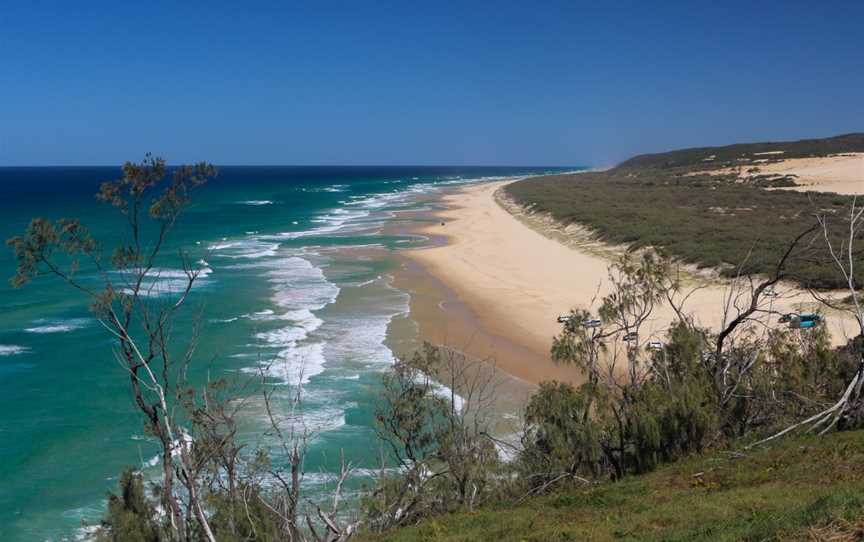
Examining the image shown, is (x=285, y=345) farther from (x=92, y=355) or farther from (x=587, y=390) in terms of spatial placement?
(x=587, y=390)

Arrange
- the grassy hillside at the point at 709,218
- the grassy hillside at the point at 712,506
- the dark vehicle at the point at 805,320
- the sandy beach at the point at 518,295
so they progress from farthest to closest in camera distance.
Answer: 1. the grassy hillside at the point at 709,218
2. the sandy beach at the point at 518,295
3. the dark vehicle at the point at 805,320
4. the grassy hillside at the point at 712,506

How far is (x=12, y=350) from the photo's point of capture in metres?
27.4

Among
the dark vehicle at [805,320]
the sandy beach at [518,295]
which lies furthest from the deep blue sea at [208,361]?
the dark vehicle at [805,320]

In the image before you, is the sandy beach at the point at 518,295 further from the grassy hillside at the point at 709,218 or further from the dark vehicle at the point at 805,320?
the grassy hillside at the point at 709,218

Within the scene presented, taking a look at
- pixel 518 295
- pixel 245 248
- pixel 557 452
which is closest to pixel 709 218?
pixel 518 295

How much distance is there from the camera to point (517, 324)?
1148 inches

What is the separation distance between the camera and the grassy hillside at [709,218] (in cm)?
3475

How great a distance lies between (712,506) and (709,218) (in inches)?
1977

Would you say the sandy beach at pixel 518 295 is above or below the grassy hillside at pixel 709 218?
below

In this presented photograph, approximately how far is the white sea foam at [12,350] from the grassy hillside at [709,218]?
2623 centimetres

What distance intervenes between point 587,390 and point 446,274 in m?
27.5

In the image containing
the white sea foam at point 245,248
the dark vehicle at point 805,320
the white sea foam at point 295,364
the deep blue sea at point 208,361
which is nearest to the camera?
the dark vehicle at point 805,320

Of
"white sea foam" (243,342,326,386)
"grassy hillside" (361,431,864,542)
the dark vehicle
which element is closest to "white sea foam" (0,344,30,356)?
"white sea foam" (243,342,326,386)

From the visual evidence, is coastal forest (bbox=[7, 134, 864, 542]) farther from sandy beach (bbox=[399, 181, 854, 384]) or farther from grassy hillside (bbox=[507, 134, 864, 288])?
grassy hillside (bbox=[507, 134, 864, 288])
